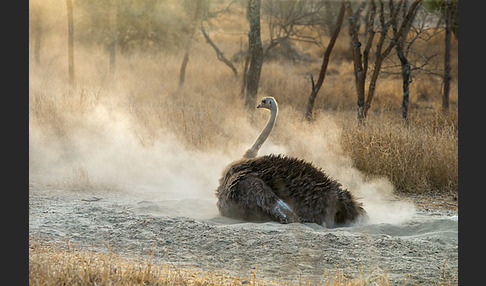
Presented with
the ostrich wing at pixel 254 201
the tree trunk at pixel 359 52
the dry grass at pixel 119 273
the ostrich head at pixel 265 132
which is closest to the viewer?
the dry grass at pixel 119 273

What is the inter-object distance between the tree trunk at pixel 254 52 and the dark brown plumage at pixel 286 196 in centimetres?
726

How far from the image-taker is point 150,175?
31.7 feet

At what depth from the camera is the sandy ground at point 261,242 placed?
5.12m

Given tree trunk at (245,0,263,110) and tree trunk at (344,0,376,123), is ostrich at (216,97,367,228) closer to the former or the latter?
tree trunk at (344,0,376,123)

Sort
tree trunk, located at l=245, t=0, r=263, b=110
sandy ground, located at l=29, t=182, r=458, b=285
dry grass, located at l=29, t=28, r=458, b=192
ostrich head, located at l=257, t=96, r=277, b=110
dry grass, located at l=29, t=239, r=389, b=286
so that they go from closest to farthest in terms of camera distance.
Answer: dry grass, located at l=29, t=239, r=389, b=286 < sandy ground, located at l=29, t=182, r=458, b=285 < ostrich head, located at l=257, t=96, r=277, b=110 < dry grass, located at l=29, t=28, r=458, b=192 < tree trunk, located at l=245, t=0, r=263, b=110

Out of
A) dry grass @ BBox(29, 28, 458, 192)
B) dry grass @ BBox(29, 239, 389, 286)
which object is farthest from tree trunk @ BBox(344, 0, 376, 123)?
dry grass @ BBox(29, 239, 389, 286)

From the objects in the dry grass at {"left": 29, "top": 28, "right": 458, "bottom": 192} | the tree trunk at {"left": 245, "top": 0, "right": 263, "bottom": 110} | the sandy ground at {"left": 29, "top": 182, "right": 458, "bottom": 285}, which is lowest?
the sandy ground at {"left": 29, "top": 182, "right": 458, "bottom": 285}

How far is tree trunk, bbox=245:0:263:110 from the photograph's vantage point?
555 inches

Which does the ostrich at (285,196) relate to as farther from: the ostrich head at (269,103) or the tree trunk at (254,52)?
the tree trunk at (254,52)

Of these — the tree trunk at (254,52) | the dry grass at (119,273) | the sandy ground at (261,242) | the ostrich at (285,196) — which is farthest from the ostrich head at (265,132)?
the tree trunk at (254,52)

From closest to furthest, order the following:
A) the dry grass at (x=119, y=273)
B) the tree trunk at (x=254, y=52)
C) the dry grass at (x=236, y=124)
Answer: the dry grass at (x=119, y=273) < the dry grass at (x=236, y=124) < the tree trunk at (x=254, y=52)

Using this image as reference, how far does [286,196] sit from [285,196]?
0.04 ft

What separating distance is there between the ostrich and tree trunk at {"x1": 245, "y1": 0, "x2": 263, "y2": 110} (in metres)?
7.26

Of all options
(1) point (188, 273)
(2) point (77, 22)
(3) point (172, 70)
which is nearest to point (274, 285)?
(1) point (188, 273)
